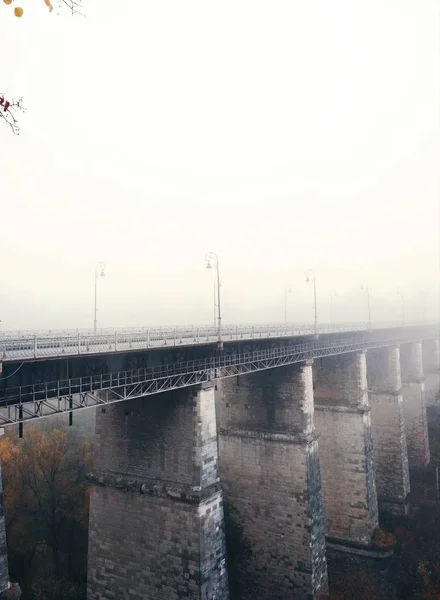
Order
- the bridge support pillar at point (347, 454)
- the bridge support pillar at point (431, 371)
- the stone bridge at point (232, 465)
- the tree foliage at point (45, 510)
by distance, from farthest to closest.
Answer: the bridge support pillar at point (431, 371) < the bridge support pillar at point (347, 454) < the tree foliage at point (45, 510) < the stone bridge at point (232, 465)

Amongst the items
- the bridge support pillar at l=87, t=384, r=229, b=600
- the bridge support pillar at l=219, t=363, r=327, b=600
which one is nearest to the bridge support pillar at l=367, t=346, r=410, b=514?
the bridge support pillar at l=219, t=363, r=327, b=600

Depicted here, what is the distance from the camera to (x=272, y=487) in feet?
83.8

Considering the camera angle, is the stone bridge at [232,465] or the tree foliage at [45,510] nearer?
the stone bridge at [232,465]

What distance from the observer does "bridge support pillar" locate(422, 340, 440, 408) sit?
5975 centimetres

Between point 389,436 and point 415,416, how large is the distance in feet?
27.1

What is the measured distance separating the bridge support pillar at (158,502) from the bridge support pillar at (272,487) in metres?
5.98

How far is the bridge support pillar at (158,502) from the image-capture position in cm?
1886

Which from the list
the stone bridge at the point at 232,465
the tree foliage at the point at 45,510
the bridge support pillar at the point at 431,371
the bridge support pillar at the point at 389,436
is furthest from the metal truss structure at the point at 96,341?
the bridge support pillar at the point at 431,371

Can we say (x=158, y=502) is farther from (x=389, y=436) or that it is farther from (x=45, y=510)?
(x=389, y=436)

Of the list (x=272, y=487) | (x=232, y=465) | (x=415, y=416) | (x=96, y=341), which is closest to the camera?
(x=96, y=341)

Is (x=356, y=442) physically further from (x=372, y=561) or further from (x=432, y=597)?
(x=432, y=597)

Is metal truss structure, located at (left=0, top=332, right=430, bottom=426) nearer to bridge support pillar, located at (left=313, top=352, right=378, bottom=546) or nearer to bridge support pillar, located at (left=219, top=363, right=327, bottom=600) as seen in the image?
bridge support pillar, located at (left=219, top=363, right=327, bottom=600)

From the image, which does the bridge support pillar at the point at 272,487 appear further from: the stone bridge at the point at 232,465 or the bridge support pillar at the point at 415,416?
the bridge support pillar at the point at 415,416

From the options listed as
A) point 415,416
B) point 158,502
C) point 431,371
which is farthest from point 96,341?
point 431,371
